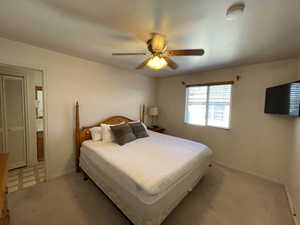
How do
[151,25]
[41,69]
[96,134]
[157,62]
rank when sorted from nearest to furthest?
[151,25], [157,62], [41,69], [96,134]

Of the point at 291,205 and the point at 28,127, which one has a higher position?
the point at 28,127

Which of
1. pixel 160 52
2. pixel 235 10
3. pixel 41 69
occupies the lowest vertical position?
pixel 41 69

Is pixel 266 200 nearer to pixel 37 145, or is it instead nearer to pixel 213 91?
pixel 213 91

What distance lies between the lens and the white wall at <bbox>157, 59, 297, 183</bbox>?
8.02 ft

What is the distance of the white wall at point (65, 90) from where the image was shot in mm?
2113

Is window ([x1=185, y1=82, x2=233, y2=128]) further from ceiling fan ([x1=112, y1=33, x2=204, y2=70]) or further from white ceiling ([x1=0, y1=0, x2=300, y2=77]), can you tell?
ceiling fan ([x1=112, y1=33, x2=204, y2=70])

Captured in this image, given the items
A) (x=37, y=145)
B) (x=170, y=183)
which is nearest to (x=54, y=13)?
(x=170, y=183)

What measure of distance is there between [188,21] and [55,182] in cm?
324

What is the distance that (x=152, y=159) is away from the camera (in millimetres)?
1854

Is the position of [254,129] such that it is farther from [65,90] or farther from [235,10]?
[65,90]

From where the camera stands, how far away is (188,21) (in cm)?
140

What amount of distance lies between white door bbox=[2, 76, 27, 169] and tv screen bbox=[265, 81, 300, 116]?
16.1 feet

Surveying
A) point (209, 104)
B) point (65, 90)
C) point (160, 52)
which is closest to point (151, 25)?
point (160, 52)

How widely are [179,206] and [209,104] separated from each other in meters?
2.45
